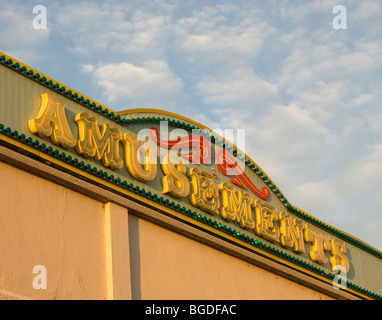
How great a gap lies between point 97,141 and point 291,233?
5488 mm

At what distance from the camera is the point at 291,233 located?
16938 millimetres

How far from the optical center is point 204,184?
49.4 feet

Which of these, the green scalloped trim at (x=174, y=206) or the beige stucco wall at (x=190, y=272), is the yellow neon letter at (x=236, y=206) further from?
the beige stucco wall at (x=190, y=272)

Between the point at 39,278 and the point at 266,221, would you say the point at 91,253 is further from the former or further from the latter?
the point at 266,221

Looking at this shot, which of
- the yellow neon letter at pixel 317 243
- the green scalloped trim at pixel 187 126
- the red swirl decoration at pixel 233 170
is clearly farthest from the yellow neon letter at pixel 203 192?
the yellow neon letter at pixel 317 243

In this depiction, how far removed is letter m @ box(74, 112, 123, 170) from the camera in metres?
12.9

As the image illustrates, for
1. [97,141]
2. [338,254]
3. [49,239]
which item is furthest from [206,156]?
[49,239]

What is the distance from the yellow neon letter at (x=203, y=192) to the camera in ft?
→ 48.3

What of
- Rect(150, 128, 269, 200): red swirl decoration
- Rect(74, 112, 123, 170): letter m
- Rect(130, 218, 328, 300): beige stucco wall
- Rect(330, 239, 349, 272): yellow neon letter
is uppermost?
Rect(150, 128, 269, 200): red swirl decoration

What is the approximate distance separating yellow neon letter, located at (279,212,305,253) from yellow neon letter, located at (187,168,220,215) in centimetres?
211

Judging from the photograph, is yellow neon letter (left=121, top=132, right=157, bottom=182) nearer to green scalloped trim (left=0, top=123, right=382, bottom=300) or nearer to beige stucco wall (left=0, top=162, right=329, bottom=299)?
green scalloped trim (left=0, top=123, right=382, bottom=300)

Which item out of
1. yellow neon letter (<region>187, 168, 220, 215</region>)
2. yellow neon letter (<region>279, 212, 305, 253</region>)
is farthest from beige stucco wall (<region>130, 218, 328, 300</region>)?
yellow neon letter (<region>279, 212, 305, 253</region>)
